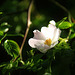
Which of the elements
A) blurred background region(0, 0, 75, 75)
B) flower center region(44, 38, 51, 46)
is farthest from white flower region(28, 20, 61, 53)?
blurred background region(0, 0, 75, 75)

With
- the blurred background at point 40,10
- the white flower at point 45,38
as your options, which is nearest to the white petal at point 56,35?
the white flower at point 45,38

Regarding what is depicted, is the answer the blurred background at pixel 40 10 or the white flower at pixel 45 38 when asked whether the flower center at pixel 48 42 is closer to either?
the white flower at pixel 45 38

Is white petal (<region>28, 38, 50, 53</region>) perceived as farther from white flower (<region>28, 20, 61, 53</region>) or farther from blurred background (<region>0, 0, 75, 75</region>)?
blurred background (<region>0, 0, 75, 75</region>)

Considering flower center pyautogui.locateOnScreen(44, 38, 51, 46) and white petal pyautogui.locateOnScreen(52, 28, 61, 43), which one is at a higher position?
white petal pyautogui.locateOnScreen(52, 28, 61, 43)

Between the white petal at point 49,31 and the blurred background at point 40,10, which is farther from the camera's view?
the blurred background at point 40,10

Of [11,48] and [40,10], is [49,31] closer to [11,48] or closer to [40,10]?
[11,48]

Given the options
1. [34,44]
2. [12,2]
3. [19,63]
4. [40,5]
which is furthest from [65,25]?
[40,5]

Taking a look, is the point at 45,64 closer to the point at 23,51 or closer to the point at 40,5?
the point at 23,51

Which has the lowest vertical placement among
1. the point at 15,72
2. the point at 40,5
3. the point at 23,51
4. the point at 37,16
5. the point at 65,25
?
the point at 15,72
